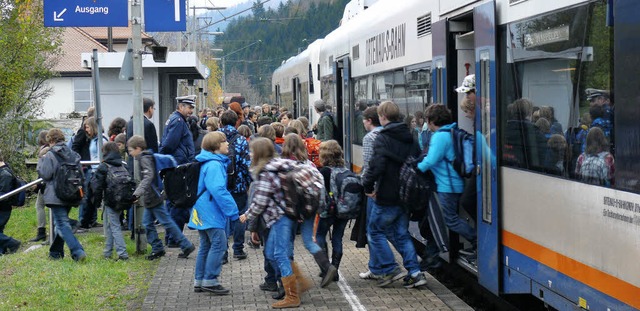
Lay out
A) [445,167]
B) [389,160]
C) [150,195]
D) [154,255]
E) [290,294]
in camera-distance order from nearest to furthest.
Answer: [290,294]
[389,160]
[445,167]
[150,195]
[154,255]

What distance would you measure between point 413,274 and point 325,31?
70.3 meters

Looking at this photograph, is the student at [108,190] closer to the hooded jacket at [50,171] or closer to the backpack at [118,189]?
the backpack at [118,189]

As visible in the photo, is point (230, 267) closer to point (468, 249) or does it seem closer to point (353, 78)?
point (468, 249)

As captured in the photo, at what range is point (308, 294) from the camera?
9.41 m

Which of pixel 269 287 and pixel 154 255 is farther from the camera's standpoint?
pixel 154 255

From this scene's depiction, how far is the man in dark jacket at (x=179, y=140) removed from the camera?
1283cm

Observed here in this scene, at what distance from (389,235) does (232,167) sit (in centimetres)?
259

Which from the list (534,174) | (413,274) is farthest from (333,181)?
(534,174)

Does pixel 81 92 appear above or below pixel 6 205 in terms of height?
above

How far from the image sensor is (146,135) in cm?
1316

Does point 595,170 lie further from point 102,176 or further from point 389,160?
point 102,176

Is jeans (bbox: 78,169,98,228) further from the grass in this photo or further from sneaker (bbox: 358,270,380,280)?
sneaker (bbox: 358,270,380,280)

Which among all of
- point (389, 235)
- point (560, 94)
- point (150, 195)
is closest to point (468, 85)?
point (389, 235)

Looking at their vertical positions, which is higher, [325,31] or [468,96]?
[325,31]
